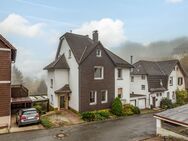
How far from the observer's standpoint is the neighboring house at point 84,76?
3025 centimetres

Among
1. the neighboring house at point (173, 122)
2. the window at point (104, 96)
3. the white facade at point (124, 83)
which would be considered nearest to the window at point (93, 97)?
the window at point (104, 96)

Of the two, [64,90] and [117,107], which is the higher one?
[64,90]

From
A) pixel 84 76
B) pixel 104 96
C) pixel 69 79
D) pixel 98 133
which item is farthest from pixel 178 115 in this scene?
pixel 69 79

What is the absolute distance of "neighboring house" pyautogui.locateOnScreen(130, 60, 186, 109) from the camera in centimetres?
3875

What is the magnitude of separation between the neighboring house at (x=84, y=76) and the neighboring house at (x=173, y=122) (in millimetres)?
12456

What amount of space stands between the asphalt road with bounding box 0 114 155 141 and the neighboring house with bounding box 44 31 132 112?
17.9 ft

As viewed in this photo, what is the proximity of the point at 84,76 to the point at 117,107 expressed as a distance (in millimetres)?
6582

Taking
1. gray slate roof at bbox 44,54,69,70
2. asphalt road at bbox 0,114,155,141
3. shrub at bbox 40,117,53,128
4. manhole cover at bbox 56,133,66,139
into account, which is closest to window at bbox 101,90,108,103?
asphalt road at bbox 0,114,155,141

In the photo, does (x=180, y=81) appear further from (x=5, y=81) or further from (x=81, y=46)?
(x=5, y=81)

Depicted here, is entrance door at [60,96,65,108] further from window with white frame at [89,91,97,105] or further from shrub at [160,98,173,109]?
shrub at [160,98,173,109]

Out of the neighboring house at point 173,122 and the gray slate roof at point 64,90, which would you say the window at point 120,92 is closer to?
the gray slate roof at point 64,90

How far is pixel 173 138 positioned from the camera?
18.4 meters

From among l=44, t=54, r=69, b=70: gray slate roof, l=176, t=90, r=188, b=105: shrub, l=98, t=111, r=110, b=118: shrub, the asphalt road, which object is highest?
l=44, t=54, r=69, b=70: gray slate roof

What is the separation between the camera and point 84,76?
30250 millimetres
